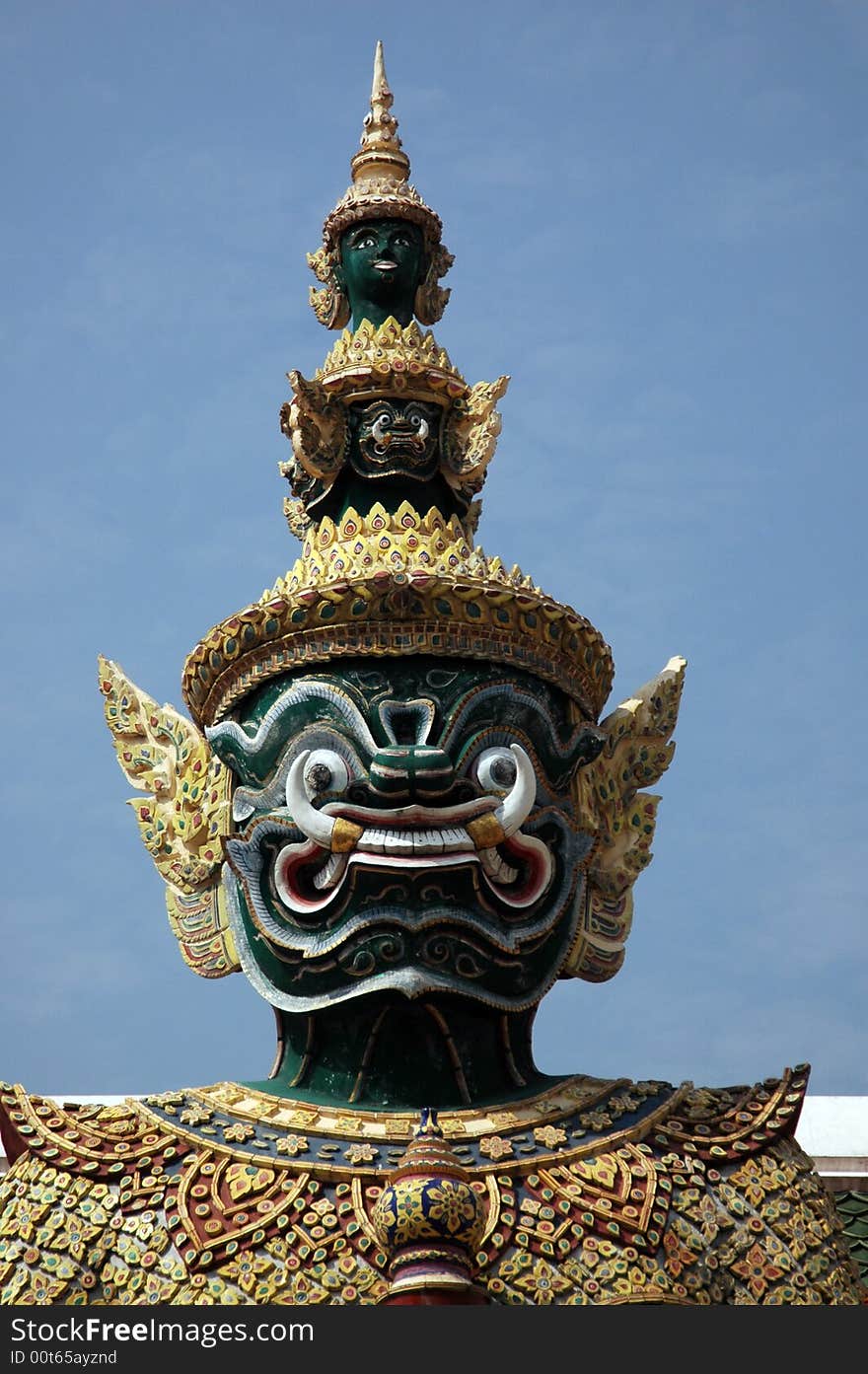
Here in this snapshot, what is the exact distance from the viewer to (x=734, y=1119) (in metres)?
13.4

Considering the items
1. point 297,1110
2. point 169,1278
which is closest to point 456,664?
point 297,1110

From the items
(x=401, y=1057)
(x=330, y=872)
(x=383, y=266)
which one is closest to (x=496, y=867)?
(x=330, y=872)

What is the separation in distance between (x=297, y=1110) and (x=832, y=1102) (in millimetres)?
5130

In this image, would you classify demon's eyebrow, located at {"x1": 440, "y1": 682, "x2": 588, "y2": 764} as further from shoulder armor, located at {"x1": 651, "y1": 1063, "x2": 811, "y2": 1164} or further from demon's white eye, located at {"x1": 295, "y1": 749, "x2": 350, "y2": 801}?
shoulder armor, located at {"x1": 651, "y1": 1063, "x2": 811, "y2": 1164}

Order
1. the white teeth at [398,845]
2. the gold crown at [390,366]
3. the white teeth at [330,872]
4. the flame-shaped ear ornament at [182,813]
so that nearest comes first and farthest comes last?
1. the white teeth at [398,845]
2. the white teeth at [330,872]
3. the flame-shaped ear ornament at [182,813]
4. the gold crown at [390,366]

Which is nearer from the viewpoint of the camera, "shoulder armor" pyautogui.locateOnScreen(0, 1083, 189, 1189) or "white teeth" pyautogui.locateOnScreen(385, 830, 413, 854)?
"shoulder armor" pyautogui.locateOnScreen(0, 1083, 189, 1189)

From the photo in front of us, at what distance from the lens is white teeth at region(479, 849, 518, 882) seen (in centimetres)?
1309

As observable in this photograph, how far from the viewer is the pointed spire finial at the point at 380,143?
1516 centimetres

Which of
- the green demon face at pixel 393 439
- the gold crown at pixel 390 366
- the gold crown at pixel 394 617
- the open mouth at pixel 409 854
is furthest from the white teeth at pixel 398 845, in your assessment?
the gold crown at pixel 390 366

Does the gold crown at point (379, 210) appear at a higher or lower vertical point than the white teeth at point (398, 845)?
higher

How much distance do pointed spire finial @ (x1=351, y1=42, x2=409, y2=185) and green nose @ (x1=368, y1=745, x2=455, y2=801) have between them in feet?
12.7

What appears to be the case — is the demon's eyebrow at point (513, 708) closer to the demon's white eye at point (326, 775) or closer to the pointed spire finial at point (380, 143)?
the demon's white eye at point (326, 775)

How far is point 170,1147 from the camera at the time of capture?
42.0 ft

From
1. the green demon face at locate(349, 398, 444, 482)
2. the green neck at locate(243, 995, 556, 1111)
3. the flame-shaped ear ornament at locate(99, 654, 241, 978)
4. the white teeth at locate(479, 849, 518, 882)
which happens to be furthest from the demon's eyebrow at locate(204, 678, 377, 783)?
the green demon face at locate(349, 398, 444, 482)
